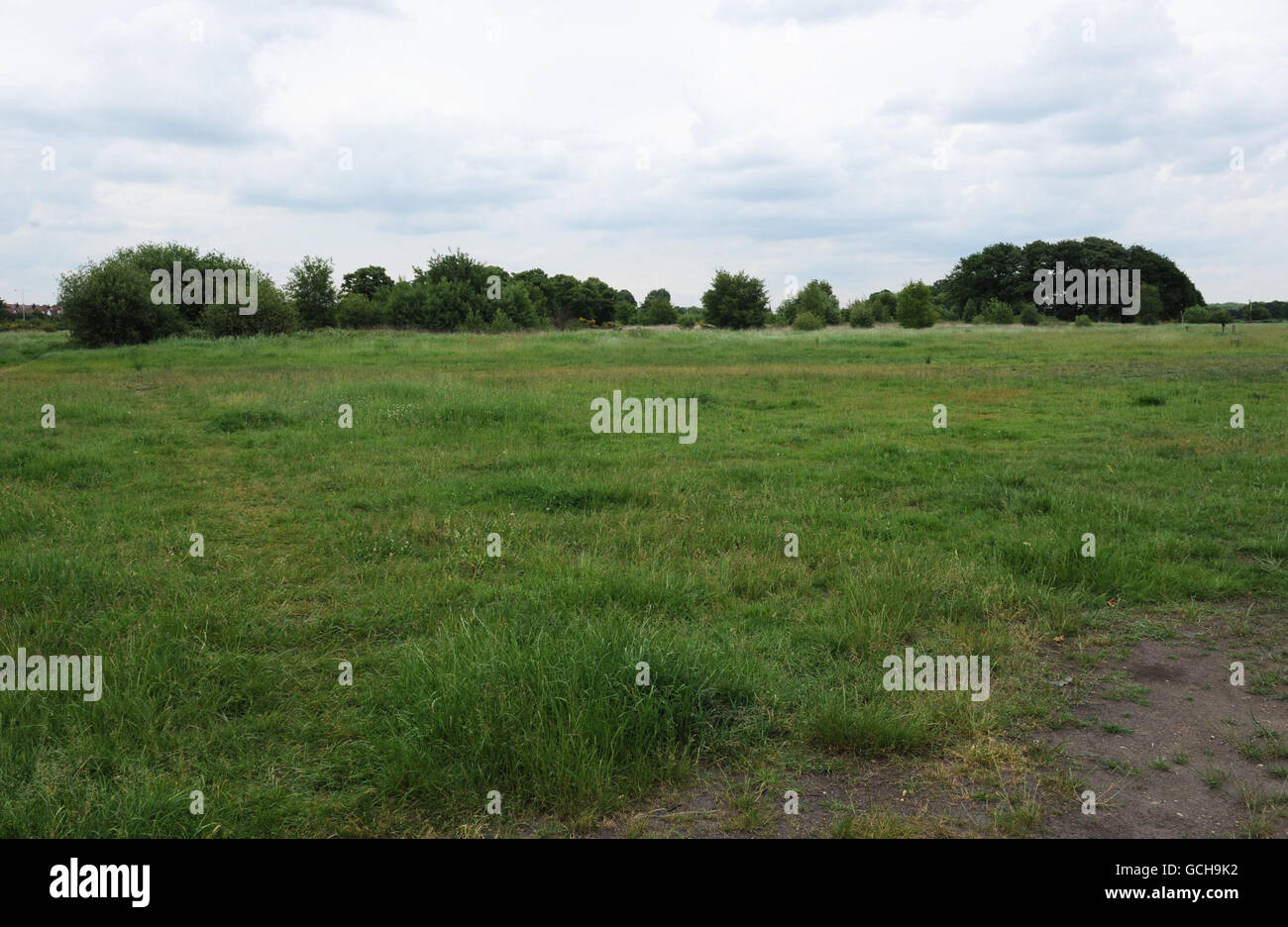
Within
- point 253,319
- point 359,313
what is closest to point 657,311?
point 359,313

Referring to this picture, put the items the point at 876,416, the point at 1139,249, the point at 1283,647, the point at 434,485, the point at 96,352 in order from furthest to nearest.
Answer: the point at 1139,249 → the point at 96,352 → the point at 876,416 → the point at 434,485 → the point at 1283,647

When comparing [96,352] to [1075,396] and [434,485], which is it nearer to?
[434,485]

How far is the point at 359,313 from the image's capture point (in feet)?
207

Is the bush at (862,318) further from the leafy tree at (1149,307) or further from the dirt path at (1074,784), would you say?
the dirt path at (1074,784)

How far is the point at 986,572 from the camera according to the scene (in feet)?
23.4

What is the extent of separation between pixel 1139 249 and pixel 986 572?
113 meters

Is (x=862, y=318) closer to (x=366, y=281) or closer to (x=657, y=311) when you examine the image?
(x=657, y=311)

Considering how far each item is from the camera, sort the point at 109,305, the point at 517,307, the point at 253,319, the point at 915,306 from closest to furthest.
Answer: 1. the point at 109,305
2. the point at 253,319
3. the point at 517,307
4. the point at 915,306

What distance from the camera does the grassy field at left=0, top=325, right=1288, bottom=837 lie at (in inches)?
166

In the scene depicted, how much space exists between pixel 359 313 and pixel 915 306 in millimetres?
46272

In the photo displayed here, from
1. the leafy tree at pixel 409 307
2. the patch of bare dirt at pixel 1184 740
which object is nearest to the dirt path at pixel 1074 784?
the patch of bare dirt at pixel 1184 740
